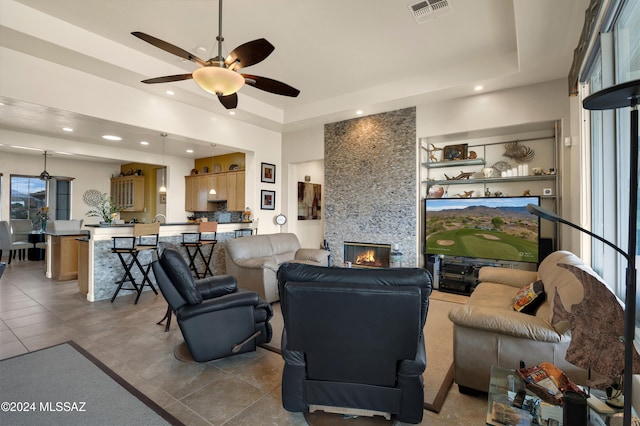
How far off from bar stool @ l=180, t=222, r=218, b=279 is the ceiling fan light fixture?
3198 mm

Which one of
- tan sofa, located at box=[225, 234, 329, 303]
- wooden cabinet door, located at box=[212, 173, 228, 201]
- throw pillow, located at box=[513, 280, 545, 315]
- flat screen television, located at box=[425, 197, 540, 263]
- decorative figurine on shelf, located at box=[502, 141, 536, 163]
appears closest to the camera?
throw pillow, located at box=[513, 280, 545, 315]

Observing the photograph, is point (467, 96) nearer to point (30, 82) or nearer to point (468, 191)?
point (468, 191)

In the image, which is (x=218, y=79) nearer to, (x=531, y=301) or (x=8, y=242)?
(x=531, y=301)

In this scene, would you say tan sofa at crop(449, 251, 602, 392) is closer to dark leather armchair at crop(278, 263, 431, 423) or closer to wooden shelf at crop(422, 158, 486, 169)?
dark leather armchair at crop(278, 263, 431, 423)

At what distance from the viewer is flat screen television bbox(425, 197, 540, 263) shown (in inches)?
173

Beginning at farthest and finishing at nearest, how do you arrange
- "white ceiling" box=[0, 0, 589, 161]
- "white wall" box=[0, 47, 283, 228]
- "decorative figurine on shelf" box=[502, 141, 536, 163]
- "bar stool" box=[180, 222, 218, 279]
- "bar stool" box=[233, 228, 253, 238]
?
"bar stool" box=[233, 228, 253, 238] < "bar stool" box=[180, 222, 218, 279] < "decorative figurine on shelf" box=[502, 141, 536, 163] < "white wall" box=[0, 47, 283, 228] < "white ceiling" box=[0, 0, 589, 161]

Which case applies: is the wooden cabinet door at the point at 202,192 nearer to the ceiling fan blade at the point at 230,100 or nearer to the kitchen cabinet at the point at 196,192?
the kitchen cabinet at the point at 196,192

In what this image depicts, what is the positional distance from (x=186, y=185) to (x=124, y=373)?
6.89 meters

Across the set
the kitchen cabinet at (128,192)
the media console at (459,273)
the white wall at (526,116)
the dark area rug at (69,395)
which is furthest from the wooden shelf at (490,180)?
the kitchen cabinet at (128,192)

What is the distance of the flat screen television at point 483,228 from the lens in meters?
4.41

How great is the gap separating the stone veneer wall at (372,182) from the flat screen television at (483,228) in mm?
391

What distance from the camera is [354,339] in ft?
5.57

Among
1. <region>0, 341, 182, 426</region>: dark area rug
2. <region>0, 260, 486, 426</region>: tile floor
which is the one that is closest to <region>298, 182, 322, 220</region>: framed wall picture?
<region>0, 260, 486, 426</region>: tile floor

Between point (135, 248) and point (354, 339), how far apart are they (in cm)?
418
